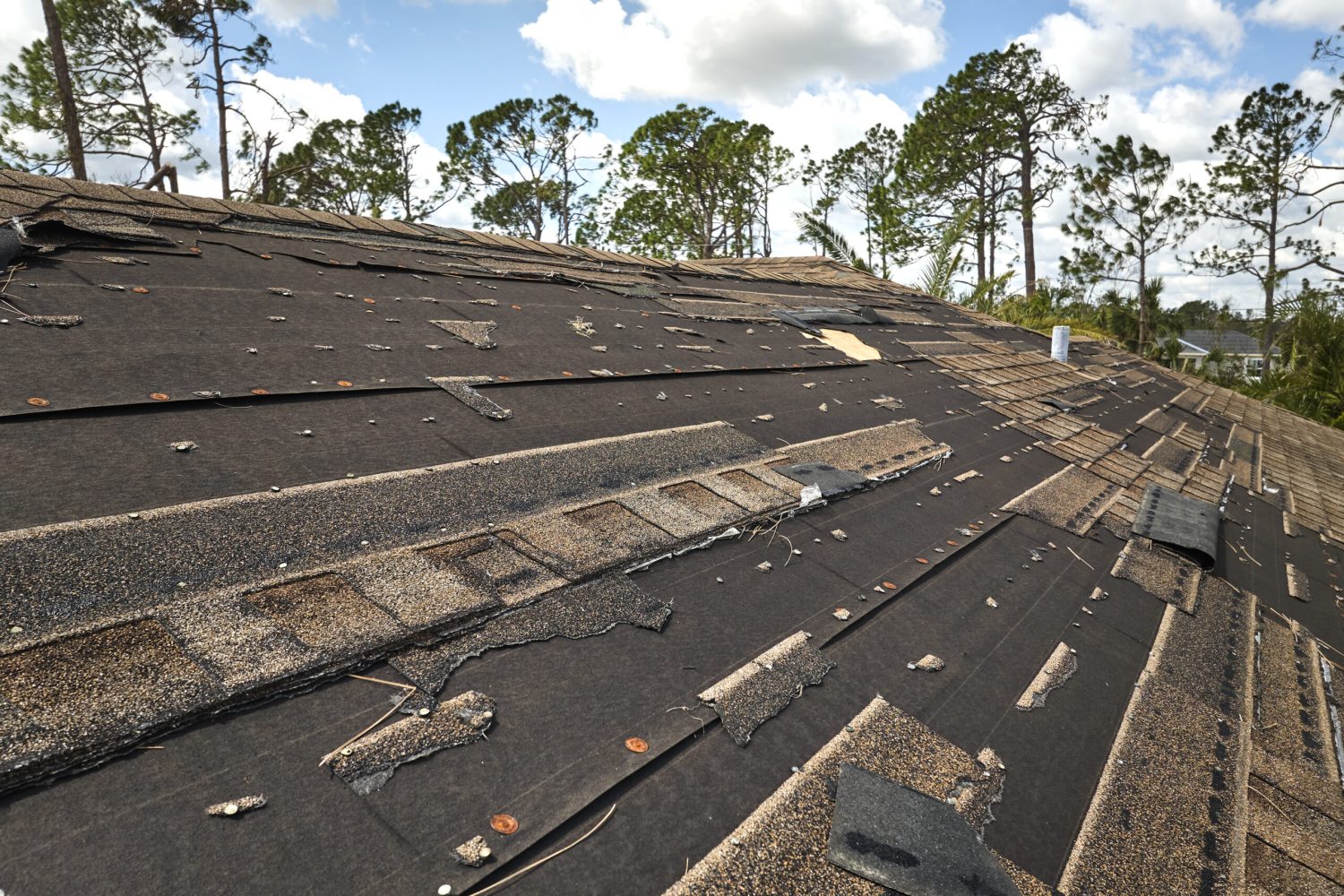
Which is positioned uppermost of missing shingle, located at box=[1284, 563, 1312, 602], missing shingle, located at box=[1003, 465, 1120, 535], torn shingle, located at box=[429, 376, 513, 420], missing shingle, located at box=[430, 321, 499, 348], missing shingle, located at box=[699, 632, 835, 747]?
missing shingle, located at box=[430, 321, 499, 348]

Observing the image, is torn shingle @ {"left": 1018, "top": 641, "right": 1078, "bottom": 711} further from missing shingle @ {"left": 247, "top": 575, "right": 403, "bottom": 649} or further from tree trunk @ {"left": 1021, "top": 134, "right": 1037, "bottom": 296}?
tree trunk @ {"left": 1021, "top": 134, "right": 1037, "bottom": 296}

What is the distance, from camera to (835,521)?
2.43m

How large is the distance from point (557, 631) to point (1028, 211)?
31.4 meters

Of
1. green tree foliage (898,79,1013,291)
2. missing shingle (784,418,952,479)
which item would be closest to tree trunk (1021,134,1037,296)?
green tree foliage (898,79,1013,291)

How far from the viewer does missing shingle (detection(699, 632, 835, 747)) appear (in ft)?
4.53

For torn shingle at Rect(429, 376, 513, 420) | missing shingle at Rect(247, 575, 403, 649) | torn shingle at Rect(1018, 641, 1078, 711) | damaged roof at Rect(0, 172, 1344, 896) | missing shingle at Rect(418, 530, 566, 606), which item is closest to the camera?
damaged roof at Rect(0, 172, 1344, 896)

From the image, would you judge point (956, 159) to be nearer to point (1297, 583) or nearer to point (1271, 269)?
point (1271, 269)

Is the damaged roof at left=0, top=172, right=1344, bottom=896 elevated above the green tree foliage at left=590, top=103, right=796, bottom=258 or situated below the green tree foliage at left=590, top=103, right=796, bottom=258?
below

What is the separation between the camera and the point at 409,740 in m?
1.13

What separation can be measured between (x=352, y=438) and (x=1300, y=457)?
8.25 metres

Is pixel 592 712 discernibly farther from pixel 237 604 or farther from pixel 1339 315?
pixel 1339 315

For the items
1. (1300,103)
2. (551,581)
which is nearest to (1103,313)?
(1300,103)

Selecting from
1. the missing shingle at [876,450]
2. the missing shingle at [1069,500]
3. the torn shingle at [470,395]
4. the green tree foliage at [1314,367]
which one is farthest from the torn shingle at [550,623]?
the green tree foliage at [1314,367]

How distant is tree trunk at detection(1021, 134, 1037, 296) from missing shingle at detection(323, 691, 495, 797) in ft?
99.5
